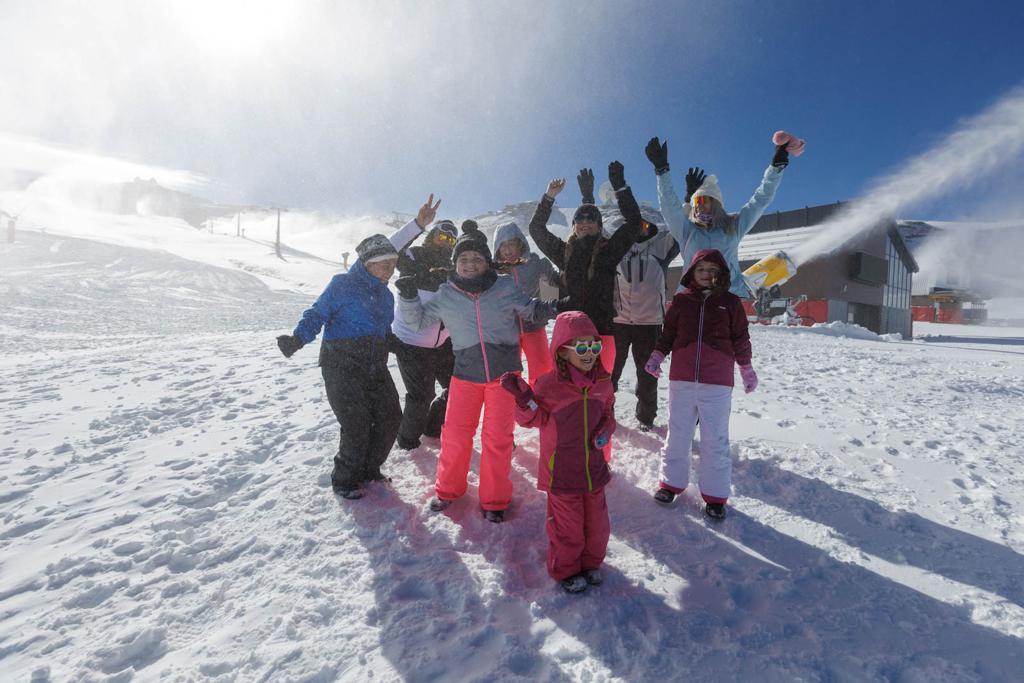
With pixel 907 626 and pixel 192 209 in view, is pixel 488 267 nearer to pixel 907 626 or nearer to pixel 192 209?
pixel 907 626

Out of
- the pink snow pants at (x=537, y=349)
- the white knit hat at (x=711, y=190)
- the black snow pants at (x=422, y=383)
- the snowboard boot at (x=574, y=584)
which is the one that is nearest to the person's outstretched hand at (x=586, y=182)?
the white knit hat at (x=711, y=190)

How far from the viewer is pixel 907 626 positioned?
211 centimetres

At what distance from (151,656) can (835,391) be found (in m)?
7.40

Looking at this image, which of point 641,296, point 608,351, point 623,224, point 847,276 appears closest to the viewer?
point 623,224

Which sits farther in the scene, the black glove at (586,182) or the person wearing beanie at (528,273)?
the black glove at (586,182)

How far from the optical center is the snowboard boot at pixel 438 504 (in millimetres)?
3154

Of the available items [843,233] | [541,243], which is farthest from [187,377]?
[843,233]

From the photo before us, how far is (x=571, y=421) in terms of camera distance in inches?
97.3

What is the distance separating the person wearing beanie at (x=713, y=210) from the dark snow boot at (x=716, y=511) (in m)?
1.51

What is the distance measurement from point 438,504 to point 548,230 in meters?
2.47

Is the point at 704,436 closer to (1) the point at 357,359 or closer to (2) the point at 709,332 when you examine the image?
(2) the point at 709,332

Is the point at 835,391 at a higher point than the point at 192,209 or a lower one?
lower

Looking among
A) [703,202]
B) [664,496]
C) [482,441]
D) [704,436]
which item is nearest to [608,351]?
[704,436]

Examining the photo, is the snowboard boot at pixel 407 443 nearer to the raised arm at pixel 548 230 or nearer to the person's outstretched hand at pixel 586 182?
the raised arm at pixel 548 230
